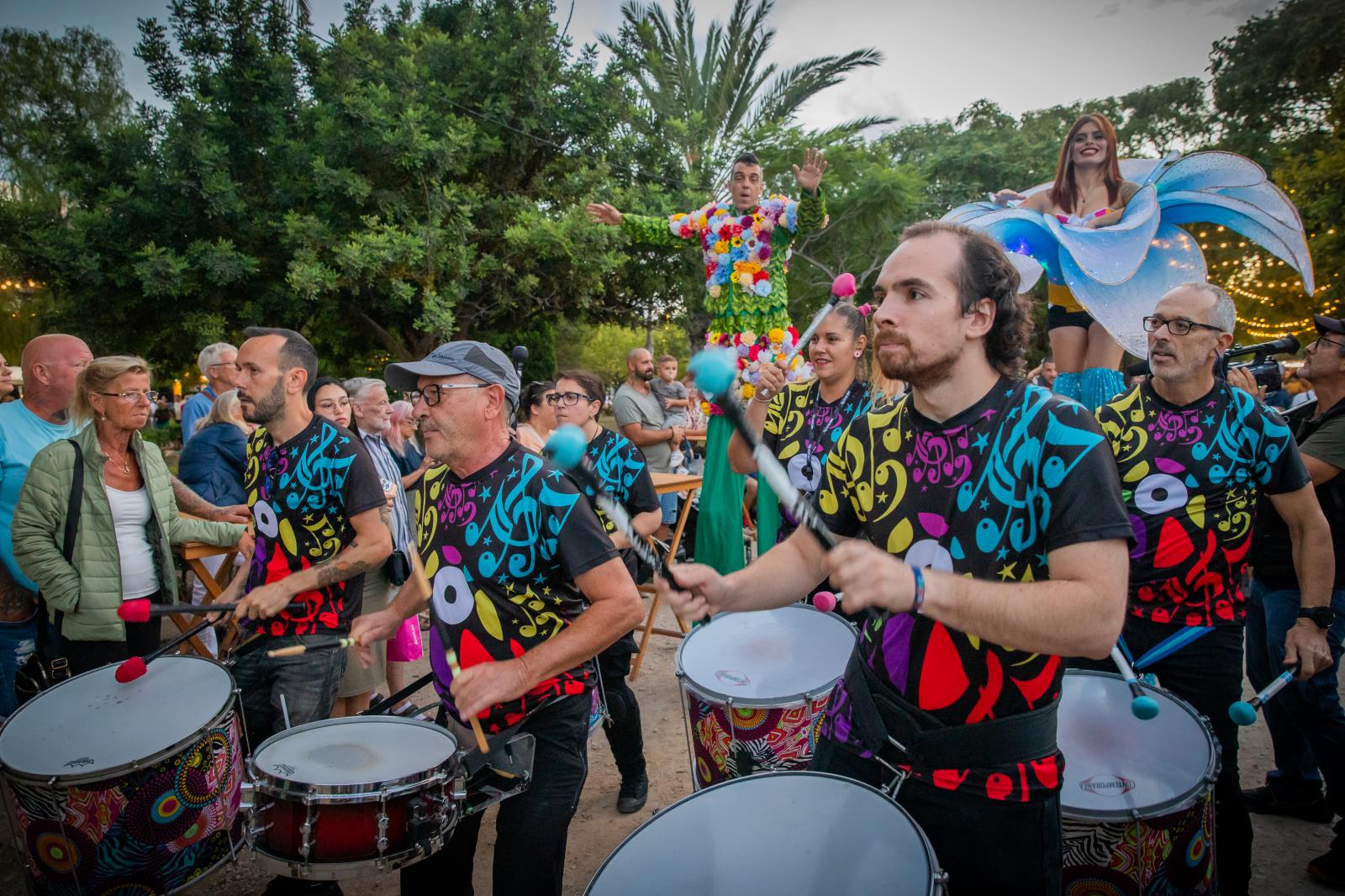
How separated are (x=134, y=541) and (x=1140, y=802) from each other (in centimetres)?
441

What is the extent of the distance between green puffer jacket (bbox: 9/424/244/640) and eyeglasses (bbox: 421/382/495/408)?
2210 millimetres

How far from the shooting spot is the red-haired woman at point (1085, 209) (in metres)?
3.64

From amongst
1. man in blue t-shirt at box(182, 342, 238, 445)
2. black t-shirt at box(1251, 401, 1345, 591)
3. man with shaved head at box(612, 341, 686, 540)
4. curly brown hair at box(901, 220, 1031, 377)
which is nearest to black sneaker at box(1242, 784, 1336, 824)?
black t-shirt at box(1251, 401, 1345, 591)

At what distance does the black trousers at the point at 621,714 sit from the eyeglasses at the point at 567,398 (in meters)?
1.49

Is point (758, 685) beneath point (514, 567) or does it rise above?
beneath

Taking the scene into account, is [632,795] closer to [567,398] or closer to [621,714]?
[621,714]

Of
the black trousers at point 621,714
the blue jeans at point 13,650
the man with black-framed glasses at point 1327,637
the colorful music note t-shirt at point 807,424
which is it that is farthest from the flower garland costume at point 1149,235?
the blue jeans at point 13,650

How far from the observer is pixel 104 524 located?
3.63 meters

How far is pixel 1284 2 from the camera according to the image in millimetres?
18328

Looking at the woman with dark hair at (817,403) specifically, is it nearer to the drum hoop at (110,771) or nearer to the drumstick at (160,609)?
the drumstick at (160,609)

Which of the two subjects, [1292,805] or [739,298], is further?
[739,298]

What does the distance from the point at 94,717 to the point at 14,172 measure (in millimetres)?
22762

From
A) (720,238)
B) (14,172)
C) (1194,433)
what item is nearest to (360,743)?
(1194,433)

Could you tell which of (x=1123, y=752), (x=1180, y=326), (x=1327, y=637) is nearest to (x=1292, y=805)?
(x=1327, y=637)
